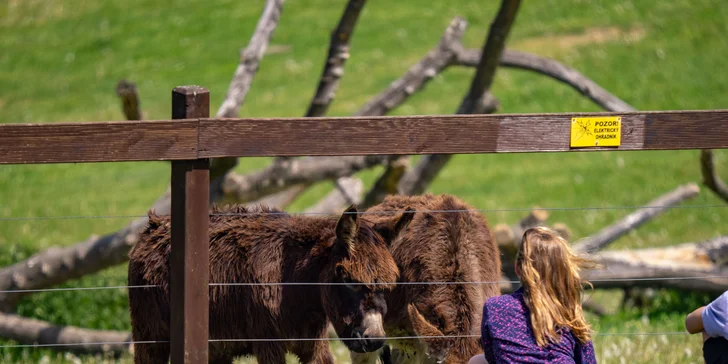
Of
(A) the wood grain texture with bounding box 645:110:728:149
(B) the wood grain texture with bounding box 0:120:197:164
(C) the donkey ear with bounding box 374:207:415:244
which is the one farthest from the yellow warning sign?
(B) the wood grain texture with bounding box 0:120:197:164

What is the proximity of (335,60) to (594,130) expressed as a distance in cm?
522

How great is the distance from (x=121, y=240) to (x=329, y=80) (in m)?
2.75

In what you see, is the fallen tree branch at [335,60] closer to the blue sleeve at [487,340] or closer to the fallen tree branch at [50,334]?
the fallen tree branch at [50,334]

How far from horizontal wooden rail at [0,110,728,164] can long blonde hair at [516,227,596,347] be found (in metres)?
0.67

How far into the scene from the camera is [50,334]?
9391 mm

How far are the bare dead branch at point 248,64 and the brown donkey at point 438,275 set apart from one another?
10.5ft

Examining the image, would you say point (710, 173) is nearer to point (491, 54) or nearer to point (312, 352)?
point (491, 54)

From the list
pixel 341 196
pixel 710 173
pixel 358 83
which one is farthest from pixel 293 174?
pixel 358 83

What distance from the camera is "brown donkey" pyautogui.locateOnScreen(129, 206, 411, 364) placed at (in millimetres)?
5422

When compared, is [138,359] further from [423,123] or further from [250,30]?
[250,30]

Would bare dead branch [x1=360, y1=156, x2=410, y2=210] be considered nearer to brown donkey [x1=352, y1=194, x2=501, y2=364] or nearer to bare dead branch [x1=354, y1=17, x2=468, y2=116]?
bare dead branch [x1=354, y1=17, x2=468, y2=116]

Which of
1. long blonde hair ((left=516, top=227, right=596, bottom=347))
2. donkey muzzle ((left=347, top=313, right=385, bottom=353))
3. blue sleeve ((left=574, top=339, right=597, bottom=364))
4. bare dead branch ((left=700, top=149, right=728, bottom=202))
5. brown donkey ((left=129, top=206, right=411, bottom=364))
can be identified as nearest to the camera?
long blonde hair ((left=516, top=227, right=596, bottom=347))

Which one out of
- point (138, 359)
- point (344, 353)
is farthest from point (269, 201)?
point (138, 359)

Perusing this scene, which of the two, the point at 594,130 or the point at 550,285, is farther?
the point at 594,130
